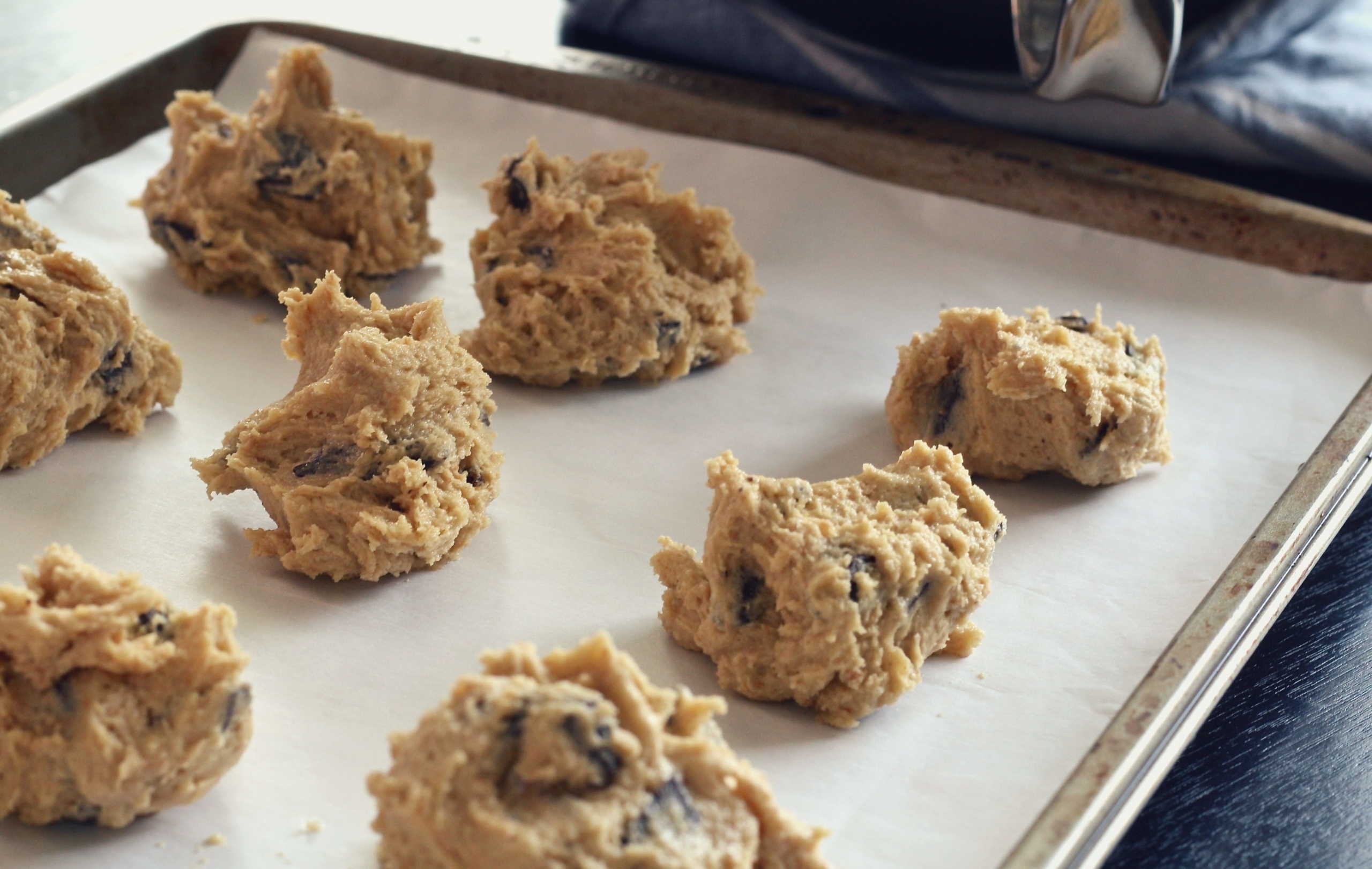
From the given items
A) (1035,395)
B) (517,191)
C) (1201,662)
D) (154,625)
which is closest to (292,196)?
(517,191)

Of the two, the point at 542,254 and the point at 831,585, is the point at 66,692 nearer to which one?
the point at 831,585

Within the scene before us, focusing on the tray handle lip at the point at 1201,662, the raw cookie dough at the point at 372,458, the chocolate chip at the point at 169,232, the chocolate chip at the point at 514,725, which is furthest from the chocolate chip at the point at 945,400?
the chocolate chip at the point at 169,232

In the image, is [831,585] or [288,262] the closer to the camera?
[831,585]

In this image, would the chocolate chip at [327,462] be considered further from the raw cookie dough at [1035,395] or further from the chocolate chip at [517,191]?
the raw cookie dough at [1035,395]

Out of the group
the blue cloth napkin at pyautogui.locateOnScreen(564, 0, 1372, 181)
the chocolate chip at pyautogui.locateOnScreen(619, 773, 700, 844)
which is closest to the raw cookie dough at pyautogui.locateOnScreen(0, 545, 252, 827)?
the chocolate chip at pyautogui.locateOnScreen(619, 773, 700, 844)

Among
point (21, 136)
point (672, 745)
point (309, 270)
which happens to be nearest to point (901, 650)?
point (672, 745)

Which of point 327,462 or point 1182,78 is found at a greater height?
point 1182,78

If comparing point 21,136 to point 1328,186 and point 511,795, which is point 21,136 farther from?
point 1328,186
